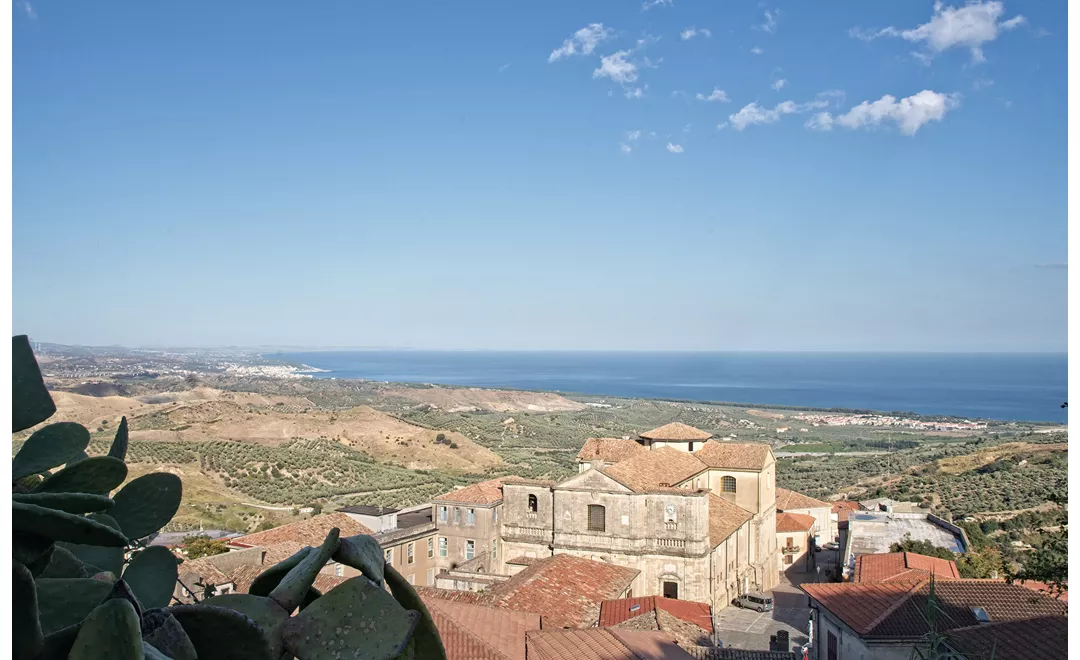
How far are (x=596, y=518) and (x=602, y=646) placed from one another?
1023cm

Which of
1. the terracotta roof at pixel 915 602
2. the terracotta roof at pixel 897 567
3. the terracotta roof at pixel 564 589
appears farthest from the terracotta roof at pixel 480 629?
the terracotta roof at pixel 897 567

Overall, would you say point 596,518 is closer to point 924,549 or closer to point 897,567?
point 897,567

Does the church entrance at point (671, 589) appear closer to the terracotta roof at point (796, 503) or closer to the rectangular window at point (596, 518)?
the rectangular window at point (596, 518)

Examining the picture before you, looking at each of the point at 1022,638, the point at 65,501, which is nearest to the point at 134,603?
the point at 65,501

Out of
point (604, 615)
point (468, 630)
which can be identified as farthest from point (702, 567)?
point (468, 630)

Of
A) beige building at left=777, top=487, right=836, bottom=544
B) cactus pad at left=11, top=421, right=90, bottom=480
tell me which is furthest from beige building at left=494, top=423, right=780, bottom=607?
cactus pad at left=11, top=421, right=90, bottom=480

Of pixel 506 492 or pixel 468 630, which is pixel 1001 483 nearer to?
pixel 506 492

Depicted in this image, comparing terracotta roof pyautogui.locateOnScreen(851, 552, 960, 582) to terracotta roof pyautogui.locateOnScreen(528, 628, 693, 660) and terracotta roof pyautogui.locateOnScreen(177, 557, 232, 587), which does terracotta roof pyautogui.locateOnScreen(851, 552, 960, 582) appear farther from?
terracotta roof pyautogui.locateOnScreen(177, 557, 232, 587)

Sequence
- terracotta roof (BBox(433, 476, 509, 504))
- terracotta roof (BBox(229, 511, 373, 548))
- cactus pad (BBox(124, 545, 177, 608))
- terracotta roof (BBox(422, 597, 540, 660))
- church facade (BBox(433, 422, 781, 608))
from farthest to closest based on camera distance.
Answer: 1. terracotta roof (BBox(433, 476, 509, 504))
2. church facade (BBox(433, 422, 781, 608))
3. terracotta roof (BBox(229, 511, 373, 548))
4. terracotta roof (BBox(422, 597, 540, 660))
5. cactus pad (BBox(124, 545, 177, 608))

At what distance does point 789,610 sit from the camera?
2244 cm

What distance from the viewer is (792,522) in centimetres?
2925

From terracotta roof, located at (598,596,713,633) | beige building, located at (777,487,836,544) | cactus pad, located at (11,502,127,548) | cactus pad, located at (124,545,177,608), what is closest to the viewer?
cactus pad, located at (11,502,127,548)

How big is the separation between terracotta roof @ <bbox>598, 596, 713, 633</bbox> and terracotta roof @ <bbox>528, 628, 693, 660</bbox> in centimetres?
292

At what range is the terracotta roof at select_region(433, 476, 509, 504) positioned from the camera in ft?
78.0
